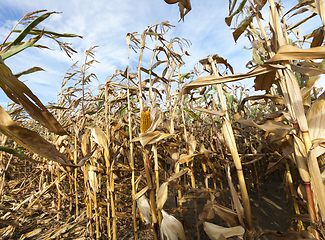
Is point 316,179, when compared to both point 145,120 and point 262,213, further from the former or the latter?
point 262,213

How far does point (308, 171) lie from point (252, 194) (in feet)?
8.73

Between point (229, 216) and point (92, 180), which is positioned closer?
point (229, 216)

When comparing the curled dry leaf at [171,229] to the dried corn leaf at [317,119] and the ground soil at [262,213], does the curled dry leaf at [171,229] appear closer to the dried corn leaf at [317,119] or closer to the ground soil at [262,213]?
the ground soil at [262,213]

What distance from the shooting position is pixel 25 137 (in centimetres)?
57

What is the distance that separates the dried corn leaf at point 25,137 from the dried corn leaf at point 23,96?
0.06m

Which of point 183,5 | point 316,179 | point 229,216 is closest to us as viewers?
point 316,179

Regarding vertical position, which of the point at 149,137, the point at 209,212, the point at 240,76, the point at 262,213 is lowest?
the point at 262,213

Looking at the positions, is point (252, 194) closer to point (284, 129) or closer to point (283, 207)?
point (283, 207)

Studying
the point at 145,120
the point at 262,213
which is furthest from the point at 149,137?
the point at 262,213

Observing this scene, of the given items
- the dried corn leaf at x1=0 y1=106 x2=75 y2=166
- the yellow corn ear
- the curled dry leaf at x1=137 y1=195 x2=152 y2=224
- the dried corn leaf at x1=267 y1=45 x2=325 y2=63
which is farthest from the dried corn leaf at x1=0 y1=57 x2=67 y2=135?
the curled dry leaf at x1=137 y1=195 x2=152 y2=224

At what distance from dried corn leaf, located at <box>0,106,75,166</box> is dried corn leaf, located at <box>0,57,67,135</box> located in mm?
64

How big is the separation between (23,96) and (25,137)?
141mm

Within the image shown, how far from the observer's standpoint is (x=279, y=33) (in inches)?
34.3

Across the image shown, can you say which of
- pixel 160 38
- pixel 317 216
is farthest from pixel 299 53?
pixel 160 38
